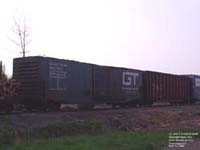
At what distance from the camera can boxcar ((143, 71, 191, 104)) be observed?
34250 mm

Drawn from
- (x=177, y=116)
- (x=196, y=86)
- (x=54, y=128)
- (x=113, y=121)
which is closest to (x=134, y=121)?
(x=113, y=121)

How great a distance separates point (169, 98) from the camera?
3738cm

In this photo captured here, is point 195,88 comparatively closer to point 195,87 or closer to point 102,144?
point 195,87

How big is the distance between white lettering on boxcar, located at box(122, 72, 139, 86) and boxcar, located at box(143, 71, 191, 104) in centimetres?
166

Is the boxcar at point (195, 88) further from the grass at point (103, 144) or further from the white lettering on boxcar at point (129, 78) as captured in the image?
the grass at point (103, 144)

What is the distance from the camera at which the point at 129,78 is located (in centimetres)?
3192

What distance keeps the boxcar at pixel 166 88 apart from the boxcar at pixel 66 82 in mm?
3399

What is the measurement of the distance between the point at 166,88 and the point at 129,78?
5.86 metres

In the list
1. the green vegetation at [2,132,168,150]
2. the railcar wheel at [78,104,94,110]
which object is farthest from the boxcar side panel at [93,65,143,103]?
the green vegetation at [2,132,168,150]

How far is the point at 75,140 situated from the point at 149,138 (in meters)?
2.55

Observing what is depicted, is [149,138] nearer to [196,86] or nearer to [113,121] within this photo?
[113,121]

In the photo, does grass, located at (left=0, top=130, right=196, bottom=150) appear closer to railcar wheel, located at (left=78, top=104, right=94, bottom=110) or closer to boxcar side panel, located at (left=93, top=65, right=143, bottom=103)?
railcar wheel, located at (left=78, top=104, right=94, bottom=110)

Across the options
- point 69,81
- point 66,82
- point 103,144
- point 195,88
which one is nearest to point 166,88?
point 195,88

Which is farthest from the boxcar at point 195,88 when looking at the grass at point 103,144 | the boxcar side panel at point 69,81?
the grass at point 103,144
